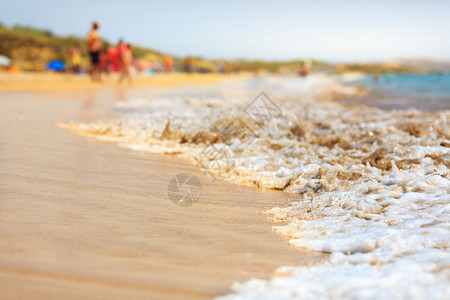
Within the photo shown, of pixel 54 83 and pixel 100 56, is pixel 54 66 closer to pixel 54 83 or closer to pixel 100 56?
pixel 100 56

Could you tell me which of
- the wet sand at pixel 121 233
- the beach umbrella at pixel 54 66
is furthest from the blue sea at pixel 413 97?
the beach umbrella at pixel 54 66

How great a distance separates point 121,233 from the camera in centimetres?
203

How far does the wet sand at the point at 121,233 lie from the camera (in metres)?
1.56

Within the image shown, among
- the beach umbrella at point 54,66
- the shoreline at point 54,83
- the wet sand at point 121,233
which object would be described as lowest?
the wet sand at point 121,233

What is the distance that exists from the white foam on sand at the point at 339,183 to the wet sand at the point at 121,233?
0.17m

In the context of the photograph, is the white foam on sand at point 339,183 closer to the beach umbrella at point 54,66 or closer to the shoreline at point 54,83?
the shoreline at point 54,83

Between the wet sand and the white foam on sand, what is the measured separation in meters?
0.17

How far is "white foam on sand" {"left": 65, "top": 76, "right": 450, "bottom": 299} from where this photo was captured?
1611 millimetres

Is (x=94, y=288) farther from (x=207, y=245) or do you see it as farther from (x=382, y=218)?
(x=382, y=218)

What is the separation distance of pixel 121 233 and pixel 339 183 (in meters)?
1.71

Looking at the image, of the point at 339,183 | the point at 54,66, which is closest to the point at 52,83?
the point at 54,66

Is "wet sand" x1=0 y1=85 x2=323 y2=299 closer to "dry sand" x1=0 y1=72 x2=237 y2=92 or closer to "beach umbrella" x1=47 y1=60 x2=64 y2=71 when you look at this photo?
"dry sand" x1=0 y1=72 x2=237 y2=92

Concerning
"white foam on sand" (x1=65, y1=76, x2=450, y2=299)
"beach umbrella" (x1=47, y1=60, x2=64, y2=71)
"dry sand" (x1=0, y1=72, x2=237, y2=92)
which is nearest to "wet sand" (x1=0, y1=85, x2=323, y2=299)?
"white foam on sand" (x1=65, y1=76, x2=450, y2=299)

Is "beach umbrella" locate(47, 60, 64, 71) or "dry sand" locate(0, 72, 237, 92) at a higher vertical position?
"beach umbrella" locate(47, 60, 64, 71)
